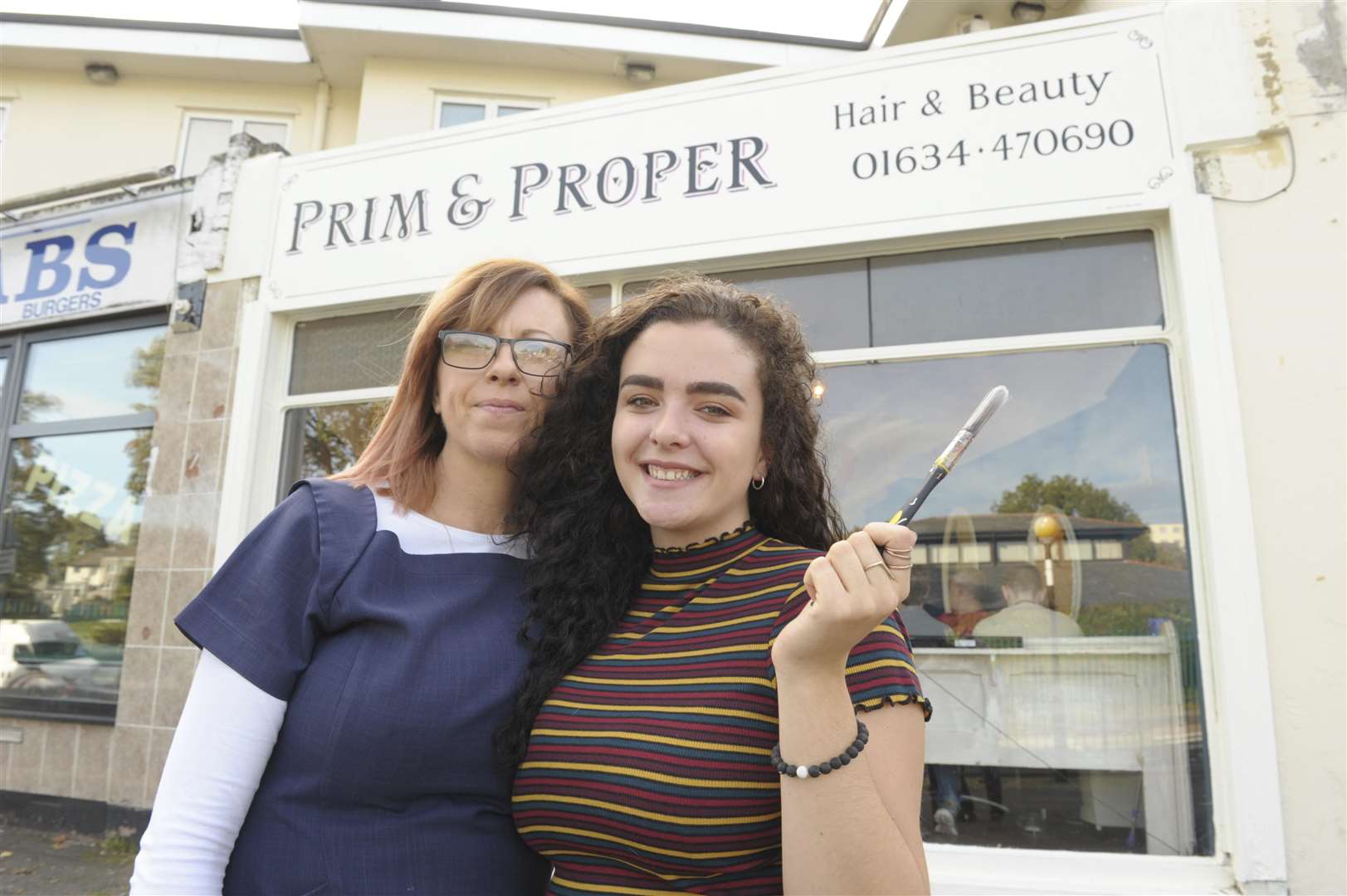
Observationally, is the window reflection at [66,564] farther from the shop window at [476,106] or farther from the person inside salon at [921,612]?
the person inside salon at [921,612]

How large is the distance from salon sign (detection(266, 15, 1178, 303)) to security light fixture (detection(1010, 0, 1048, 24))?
2791 mm

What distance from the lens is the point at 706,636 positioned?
1384 mm

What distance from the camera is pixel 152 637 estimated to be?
16.9 feet

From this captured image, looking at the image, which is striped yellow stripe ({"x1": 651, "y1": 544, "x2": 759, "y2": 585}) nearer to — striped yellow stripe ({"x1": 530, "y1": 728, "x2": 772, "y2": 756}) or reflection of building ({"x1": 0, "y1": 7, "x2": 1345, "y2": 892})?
striped yellow stripe ({"x1": 530, "y1": 728, "x2": 772, "y2": 756})

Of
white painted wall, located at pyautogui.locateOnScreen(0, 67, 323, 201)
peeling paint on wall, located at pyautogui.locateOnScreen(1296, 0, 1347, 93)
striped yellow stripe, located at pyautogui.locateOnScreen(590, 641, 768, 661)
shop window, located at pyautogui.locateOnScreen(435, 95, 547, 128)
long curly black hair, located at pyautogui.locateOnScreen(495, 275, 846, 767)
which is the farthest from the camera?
white painted wall, located at pyautogui.locateOnScreen(0, 67, 323, 201)

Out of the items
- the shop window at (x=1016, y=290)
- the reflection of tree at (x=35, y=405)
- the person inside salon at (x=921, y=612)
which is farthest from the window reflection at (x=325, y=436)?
the person inside salon at (x=921, y=612)

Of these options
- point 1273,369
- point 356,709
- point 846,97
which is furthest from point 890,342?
point 356,709

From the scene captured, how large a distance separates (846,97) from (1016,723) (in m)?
3.09

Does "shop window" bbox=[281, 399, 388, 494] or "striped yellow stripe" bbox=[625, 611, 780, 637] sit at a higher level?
"shop window" bbox=[281, 399, 388, 494]

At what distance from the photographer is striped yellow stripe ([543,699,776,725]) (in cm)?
126

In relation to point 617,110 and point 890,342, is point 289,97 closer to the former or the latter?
point 617,110

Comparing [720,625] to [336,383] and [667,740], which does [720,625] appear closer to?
[667,740]

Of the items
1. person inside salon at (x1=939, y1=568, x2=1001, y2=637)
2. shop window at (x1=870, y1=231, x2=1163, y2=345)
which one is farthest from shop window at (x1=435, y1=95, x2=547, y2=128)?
person inside salon at (x1=939, y1=568, x2=1001, y2=637)

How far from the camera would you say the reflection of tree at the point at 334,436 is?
509 centimetres
